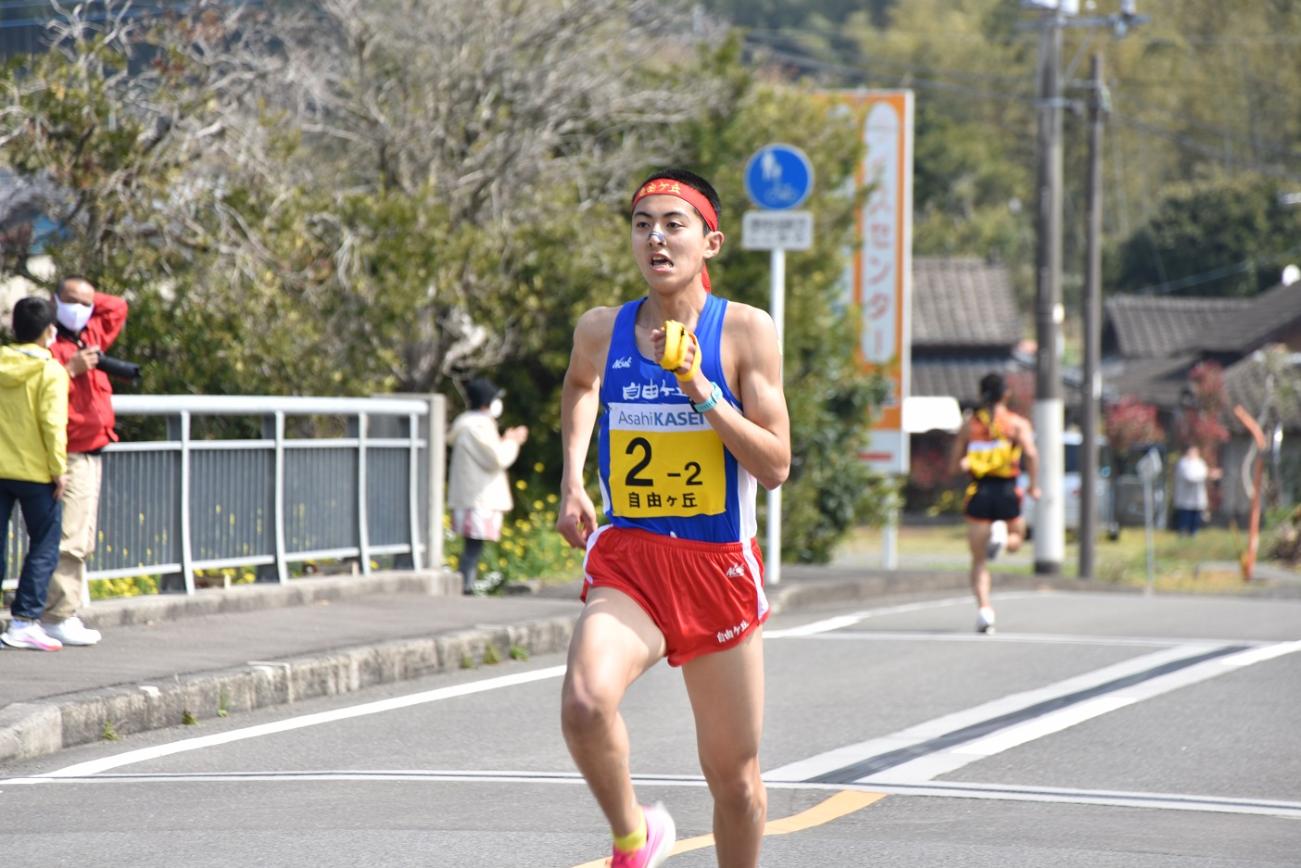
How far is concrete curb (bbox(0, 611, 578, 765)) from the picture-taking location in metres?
8.12

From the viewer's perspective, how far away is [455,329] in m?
17.9

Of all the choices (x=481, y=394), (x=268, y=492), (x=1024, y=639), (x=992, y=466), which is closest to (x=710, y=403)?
(x=268, y=492)

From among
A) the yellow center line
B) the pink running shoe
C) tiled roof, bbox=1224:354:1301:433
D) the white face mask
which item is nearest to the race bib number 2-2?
the pink running shoe

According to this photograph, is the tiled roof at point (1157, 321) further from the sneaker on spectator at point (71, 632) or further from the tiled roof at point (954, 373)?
the sneaker on spectator at point (71, 632)

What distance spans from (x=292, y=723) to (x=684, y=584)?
450cm

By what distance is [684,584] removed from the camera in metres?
5.03

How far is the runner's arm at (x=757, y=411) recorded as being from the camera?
4.91 metres

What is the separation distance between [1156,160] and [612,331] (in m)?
85.5

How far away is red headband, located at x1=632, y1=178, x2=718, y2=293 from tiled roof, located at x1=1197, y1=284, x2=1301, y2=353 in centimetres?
5230

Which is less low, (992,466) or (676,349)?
(676,349)

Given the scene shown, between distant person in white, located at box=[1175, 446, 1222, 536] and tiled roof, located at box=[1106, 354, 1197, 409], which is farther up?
tiled roof, located at box=[1106, 354, 1197, 409]

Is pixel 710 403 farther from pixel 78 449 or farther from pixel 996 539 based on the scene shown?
pixel 996 539

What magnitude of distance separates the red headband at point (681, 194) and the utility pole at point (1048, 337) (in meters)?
22.2

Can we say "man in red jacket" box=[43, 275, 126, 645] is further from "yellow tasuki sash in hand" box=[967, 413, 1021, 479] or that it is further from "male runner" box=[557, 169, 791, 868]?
"yellow tasuki sash in hand" box=[967, 413, 1021, 479]
